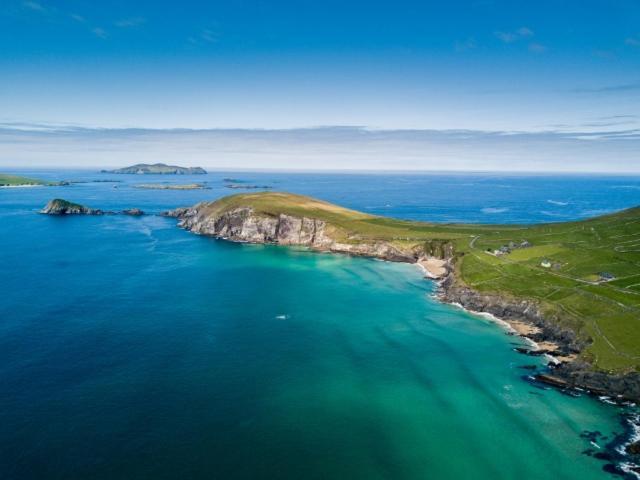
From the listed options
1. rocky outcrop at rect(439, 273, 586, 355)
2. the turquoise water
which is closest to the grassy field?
rocky outcrop at rect(439, 273, 586, 355)

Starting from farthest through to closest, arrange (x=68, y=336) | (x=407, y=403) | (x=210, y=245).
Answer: (x=210, y=245) < (x=68, y=336) < (x=407, y=403)

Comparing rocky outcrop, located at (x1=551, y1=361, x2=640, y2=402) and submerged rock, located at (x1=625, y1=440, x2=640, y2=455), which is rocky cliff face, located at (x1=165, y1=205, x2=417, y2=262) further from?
submerged rock, located at (x1=625, y1=440, x2=640, y2=455)

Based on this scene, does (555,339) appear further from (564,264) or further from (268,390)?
(268,390)

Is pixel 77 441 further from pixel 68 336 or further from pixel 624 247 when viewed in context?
pixel 624 247

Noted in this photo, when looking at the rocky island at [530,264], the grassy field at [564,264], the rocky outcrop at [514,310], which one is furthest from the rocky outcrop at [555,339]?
the grassy field at [564,264]

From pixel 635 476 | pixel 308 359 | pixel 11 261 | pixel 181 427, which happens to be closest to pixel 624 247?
pixel 635 476

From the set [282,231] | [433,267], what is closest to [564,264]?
[433,267]
